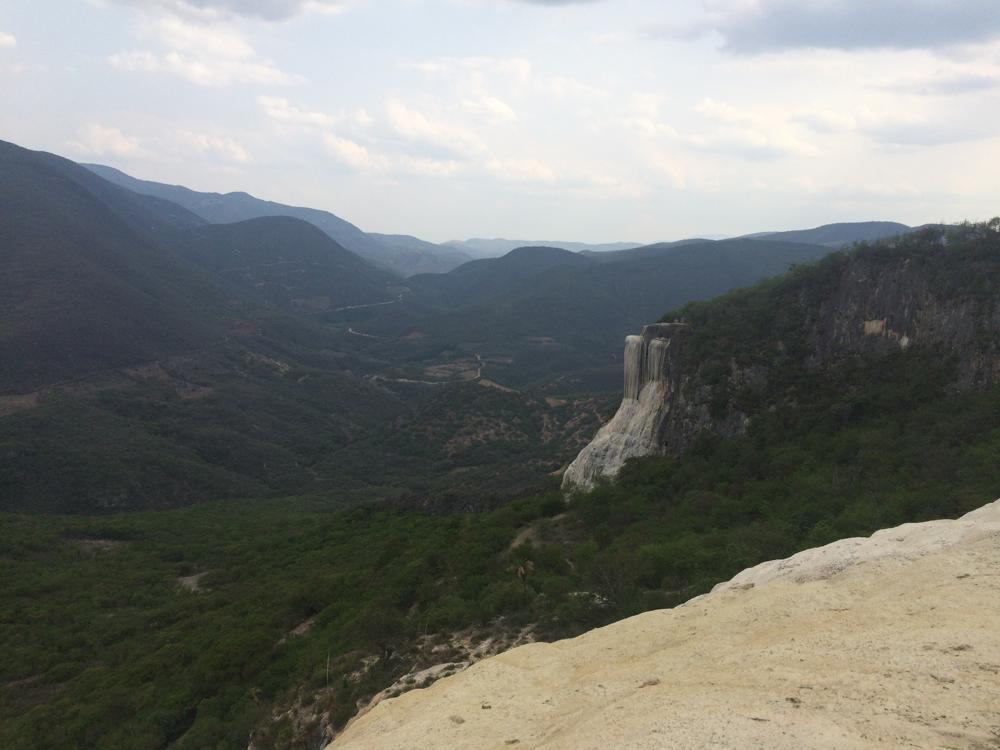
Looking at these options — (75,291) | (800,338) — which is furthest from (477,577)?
(75,291)

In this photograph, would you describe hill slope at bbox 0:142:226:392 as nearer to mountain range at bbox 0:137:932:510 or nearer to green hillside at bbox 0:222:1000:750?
mountain range at bbox 0:137:932:510

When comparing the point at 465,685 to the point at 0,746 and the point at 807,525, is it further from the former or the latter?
the point at 0,746

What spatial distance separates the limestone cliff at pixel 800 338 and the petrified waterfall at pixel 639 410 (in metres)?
0.07

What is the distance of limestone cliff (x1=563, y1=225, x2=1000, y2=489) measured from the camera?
30141 mm

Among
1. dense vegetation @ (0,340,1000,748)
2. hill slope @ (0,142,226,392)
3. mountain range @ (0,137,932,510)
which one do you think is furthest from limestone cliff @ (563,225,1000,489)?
hill slope @ (0,142,226,392)

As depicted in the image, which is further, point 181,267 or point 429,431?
point 181,267

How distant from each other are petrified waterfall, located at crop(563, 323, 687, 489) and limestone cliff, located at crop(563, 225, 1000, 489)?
0.07 m

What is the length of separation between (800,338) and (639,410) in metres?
10.3

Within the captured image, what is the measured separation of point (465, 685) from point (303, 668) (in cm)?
1098

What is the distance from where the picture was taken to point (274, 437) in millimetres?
103875

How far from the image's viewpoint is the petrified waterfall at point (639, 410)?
1391 inches

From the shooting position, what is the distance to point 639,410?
121 ft

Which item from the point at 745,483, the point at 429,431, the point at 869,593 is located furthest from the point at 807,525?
the point at 429,431

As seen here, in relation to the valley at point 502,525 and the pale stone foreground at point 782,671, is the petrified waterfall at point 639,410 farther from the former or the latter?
the pale stone foreground at point 782,671
